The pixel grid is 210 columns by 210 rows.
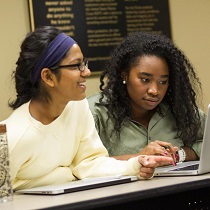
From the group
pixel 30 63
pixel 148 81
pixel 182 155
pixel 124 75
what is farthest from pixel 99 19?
pixel 30 63

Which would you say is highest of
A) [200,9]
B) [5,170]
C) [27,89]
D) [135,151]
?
[200,9]

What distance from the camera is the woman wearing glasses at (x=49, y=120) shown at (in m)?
2.19

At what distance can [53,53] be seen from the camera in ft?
7.34

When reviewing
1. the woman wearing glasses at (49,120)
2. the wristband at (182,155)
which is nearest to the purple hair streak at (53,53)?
the woman wearing glasses at (49,120)

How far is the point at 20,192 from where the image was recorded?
211 centimetres

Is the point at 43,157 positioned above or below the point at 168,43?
below

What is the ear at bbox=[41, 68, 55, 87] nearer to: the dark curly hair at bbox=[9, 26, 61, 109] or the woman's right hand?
the dark curly hair at bbox=[9, 26, 61, 109]

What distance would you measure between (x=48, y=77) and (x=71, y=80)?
0.10m

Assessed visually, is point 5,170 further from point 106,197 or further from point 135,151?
point 135,151

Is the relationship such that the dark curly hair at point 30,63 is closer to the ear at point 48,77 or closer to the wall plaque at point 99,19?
the ear at point 48,77

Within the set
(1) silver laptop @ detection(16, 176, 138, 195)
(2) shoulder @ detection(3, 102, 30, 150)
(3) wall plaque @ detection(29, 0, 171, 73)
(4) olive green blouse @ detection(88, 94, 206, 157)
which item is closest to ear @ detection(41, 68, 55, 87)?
(2) shoulder @ detection(3, 102, 30, 150)

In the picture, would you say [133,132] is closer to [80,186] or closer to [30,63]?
[30,63]

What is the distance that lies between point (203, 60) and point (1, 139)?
2448mm

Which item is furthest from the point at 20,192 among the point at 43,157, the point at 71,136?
the point at 71,136
